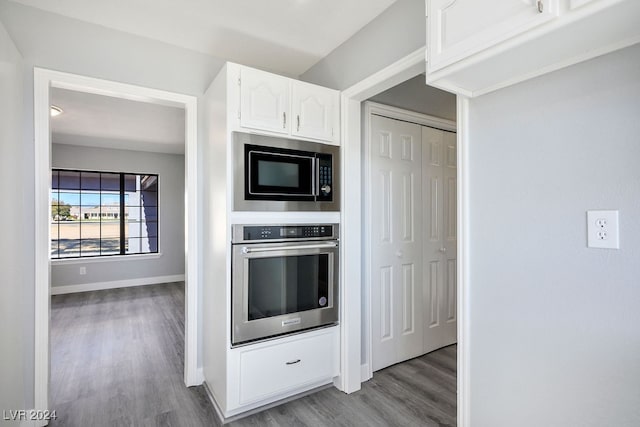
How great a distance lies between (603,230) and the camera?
113 cm

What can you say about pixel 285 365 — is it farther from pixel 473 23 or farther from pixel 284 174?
pixel 473 23

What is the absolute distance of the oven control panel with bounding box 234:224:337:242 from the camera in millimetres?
2018

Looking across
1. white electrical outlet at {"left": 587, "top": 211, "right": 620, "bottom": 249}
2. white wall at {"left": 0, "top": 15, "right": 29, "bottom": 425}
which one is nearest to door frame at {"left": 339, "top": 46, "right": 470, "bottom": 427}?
white electrical outlet at {"left": 587, "top": 211, "right": 620, "bottom": 249}

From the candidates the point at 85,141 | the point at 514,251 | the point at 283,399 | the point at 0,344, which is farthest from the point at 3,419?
the point at 85,141

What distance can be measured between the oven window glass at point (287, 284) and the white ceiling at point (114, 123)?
2550 millimetres

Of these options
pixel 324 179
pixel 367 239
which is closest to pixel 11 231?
pixel 324 179

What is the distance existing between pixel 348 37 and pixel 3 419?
114 inches

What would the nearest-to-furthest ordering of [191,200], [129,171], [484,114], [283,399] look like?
[484,114] → [283,399] → [191,200] → [129,171]

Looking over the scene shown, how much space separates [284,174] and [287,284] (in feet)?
2.37

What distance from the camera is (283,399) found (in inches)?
87.8

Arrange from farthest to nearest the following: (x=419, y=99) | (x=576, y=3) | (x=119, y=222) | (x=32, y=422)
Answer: (x=119, y=222), (x=419, y=99), (x=32, y=422), (x=576, y=3)

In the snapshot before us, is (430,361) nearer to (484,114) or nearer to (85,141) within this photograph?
(484,114)

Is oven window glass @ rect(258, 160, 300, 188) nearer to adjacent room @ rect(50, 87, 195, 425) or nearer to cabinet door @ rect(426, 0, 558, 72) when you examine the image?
cabinet door @ rect(426, 0, 558, 72)

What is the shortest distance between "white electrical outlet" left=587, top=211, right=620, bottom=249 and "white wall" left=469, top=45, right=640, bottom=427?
18 millimetres
